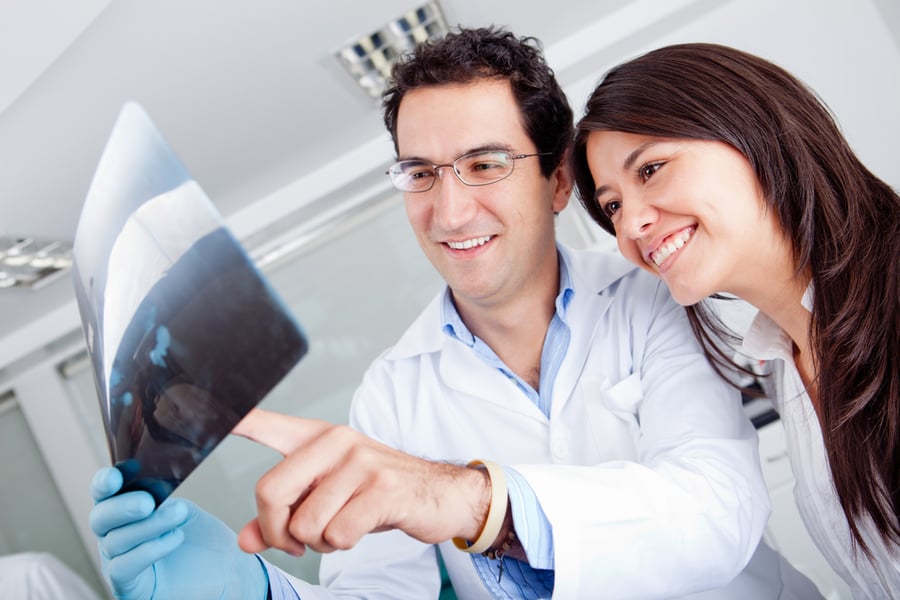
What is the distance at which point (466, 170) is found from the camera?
5.12ft

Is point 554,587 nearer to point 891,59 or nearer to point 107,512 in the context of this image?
point 107,512

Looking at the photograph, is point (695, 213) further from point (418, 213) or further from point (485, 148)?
point (418, 213)

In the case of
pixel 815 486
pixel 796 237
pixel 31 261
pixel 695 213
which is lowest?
pixel 815 486

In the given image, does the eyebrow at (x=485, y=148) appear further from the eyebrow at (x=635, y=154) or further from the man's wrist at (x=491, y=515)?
the man's wrist at (x=491, y=515)

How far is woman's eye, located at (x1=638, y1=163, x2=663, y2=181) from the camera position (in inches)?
48.5

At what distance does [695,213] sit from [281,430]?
2.59ft

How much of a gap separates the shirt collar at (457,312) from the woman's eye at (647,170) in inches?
17.2

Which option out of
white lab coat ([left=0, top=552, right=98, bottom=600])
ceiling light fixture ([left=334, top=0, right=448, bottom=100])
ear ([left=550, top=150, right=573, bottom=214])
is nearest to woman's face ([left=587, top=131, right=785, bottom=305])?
ear ([left=550, top=150, right=573, bottom=214])

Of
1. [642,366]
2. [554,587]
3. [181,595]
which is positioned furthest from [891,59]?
[181,595]

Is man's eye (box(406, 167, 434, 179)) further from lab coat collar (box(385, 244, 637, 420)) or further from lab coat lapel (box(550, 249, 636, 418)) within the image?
lab coat lapel (box(550, 249, 636, 418))

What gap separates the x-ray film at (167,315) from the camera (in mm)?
574

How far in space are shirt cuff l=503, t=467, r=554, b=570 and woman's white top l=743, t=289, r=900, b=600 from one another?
0.57m

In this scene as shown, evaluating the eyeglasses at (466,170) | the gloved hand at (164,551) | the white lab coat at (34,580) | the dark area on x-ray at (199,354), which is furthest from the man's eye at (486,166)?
the white lab coat at (34,580)

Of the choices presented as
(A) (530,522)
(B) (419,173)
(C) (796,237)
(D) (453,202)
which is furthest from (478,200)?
(A) (530,522)
